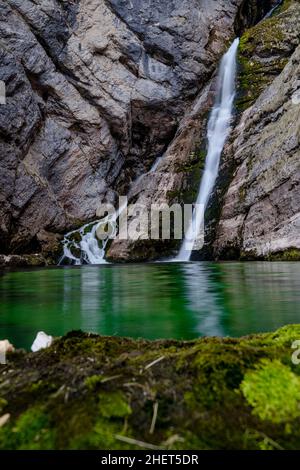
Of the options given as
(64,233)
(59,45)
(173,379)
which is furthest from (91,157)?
(173,379)

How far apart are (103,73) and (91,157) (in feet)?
25.8

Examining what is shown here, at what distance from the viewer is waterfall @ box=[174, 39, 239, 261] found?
23.8 meters

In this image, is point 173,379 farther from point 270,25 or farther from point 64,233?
point 270,25

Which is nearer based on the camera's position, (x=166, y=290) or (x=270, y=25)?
(x=166, y=290)

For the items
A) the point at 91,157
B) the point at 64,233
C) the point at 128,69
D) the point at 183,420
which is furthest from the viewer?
the point at 128,69

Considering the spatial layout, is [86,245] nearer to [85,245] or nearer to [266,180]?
[85,245]

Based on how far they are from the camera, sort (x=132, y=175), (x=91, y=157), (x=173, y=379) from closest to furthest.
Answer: (x=173, y=379), (x=91, y=157), (x=132, y=175)

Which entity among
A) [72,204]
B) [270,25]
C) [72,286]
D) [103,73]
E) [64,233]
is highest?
[270,25]

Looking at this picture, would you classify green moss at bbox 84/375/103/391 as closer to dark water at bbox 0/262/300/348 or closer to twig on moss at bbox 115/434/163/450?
twig on moss at bbox 115/434/163/450

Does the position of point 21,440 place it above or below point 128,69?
Result: below

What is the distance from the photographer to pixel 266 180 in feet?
66.3

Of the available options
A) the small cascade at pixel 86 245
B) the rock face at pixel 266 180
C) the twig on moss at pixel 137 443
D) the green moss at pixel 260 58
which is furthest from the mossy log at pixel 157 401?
the green moss at pixel 260 58

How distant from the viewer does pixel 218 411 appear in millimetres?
1855

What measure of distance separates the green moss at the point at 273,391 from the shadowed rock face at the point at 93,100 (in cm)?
2280
